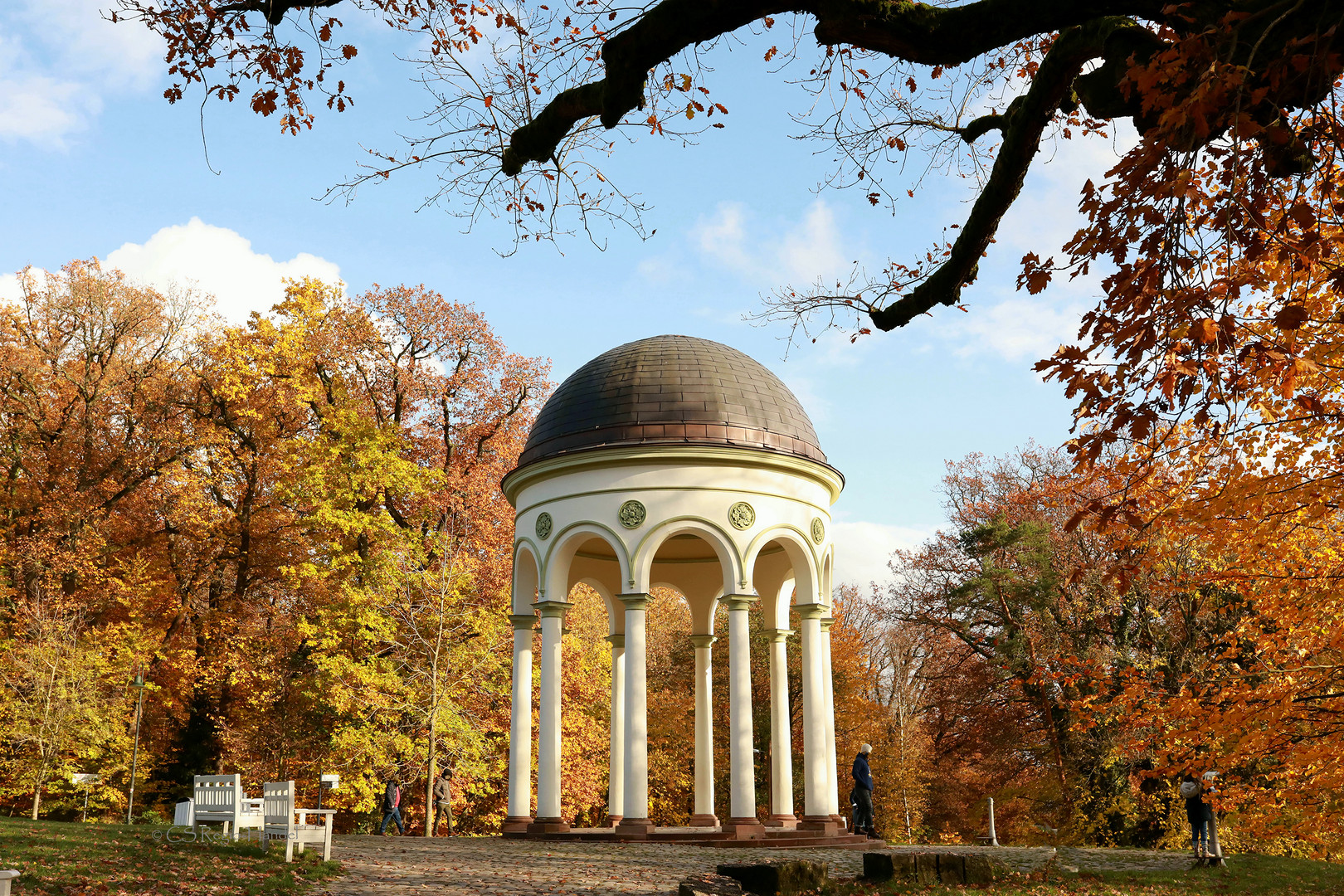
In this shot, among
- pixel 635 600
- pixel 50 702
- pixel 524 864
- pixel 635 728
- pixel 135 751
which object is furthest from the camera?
pixel 50 702

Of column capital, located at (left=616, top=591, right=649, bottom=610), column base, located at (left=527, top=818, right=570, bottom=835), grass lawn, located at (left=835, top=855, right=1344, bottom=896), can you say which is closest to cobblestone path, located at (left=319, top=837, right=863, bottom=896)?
column base, located at (left=527, top=818, right=570, bottom=835)

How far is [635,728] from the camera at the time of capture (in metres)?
17.0

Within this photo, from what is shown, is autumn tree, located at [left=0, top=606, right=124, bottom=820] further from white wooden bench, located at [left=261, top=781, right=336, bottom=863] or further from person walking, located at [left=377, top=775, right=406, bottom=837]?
white wooden bench, located at [left=261, top=781, right=336, bottom=863]

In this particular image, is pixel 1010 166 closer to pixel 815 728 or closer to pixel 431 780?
pixel 815 728

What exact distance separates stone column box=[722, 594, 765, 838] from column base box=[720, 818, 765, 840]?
0.02m

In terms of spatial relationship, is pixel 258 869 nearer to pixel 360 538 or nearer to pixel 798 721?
pixel 360 538

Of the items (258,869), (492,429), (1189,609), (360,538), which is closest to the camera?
(258,869)

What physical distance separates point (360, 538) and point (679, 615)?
48.6 ft

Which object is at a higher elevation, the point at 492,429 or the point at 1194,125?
the point at 492,429

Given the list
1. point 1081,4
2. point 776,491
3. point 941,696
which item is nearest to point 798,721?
point 941,696

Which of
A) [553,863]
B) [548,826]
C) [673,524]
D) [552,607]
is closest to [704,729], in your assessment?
[548,826]

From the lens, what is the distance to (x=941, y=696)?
115 ft

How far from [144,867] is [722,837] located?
890cm

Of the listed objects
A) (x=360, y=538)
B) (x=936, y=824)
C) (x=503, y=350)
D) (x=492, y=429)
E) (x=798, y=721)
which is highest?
(x=503, y=350)
